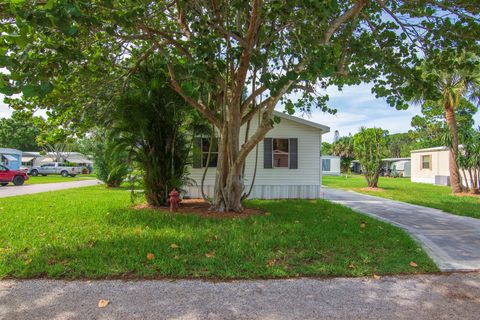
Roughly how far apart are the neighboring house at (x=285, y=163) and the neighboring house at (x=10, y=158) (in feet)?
72.3

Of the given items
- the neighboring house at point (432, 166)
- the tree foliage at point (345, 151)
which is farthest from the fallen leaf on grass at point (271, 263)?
the tree foliage at point (345, 151)

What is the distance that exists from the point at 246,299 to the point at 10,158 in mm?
30088

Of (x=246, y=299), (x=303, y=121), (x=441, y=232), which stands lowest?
(x=246, y=299)

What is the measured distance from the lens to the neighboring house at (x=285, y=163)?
12.1 m

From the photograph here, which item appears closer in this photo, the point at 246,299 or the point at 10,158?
the point at 246,299

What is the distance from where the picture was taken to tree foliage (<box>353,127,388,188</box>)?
17781 millimetres

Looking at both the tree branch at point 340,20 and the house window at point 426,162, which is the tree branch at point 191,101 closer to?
the tree branch at point 340,20

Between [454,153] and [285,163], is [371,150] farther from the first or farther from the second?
[285,163]

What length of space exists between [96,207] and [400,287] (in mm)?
7913

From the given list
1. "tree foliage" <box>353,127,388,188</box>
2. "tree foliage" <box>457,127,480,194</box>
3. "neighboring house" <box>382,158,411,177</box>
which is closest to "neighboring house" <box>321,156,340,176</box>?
"neighboring house" <box>382,158,411,177</box>

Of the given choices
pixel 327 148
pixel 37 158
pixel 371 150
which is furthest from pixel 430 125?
pixel 37 158

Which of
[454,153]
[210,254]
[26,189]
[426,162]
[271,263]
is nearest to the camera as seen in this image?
[271,263]

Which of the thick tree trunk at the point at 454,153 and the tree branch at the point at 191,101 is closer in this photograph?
the tree branch at the point at 191,101

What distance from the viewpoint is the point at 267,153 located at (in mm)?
12141
